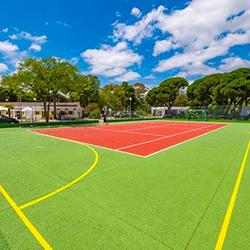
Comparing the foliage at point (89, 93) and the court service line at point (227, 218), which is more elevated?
the foliage at point (89, 93)

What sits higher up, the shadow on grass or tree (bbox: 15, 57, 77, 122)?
tree (bbox: 15, 57, 77, 122)

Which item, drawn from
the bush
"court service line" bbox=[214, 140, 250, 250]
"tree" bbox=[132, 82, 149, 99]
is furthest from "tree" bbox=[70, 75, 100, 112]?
"court service line" bbox=[214, 140, 250, 250]

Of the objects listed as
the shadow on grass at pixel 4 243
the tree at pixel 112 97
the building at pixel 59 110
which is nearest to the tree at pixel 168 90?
A: the tree at pixel 112 97

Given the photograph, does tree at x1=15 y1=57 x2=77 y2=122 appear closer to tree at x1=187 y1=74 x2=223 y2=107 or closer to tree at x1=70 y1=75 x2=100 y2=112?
tree at x1=70 y1=75 x2=100 y2=112

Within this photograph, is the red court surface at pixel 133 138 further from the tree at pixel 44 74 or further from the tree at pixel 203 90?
the tree at pixel 203 90

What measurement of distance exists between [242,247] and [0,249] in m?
3.37

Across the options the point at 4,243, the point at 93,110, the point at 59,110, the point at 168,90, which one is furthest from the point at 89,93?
the point at 4,243

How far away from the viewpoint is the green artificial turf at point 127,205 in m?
2.87

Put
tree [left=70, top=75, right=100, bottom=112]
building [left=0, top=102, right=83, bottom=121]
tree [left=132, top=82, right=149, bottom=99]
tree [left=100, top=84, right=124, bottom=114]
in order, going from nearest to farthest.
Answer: building [left=0, top=102, right=83, bottom=121] < tree [left=70, top=75, right=100, bottom=112] < tree [left=100, top=84, right=124, bottom=114] < tree [left=132, top=82, right=149, bottom=99]

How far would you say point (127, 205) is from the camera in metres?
3.89

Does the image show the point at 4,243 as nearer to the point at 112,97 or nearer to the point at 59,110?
the point at 59,110

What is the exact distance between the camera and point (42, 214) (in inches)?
140

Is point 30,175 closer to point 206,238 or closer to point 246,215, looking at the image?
point 206,238

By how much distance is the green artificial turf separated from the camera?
2.87 meters
